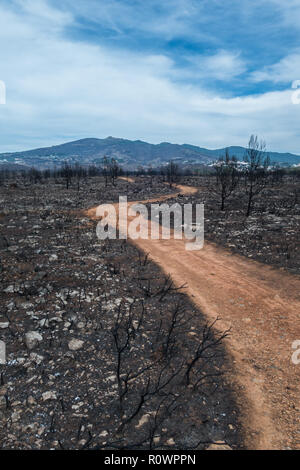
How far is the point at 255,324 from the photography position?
21.2 ft

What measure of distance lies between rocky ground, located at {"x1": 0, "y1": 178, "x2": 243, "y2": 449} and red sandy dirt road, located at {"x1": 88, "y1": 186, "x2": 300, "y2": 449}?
12.0 inches

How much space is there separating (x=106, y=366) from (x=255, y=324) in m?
3.74

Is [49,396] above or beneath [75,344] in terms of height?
beneath

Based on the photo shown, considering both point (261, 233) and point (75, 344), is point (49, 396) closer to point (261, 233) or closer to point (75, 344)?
point (75, 344)

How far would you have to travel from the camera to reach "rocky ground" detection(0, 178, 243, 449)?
3.65m

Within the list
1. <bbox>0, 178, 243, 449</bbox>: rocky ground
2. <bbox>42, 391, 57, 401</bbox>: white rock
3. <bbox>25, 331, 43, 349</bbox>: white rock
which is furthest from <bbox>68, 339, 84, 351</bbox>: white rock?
<bbox>42, 391, 57, 401</bbox>: white rock

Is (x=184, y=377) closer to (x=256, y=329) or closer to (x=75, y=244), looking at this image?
(x=256, y=329)

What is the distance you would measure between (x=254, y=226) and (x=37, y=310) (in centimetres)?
1295

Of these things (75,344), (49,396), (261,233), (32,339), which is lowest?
(49,396)

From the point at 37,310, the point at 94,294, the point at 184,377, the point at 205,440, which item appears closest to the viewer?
the point at 205,440

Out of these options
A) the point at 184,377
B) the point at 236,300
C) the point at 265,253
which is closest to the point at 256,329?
the point at 236,300

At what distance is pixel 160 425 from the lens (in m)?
3.78

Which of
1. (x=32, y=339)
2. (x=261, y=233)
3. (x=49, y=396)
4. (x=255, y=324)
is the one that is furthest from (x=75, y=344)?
(x=261, y=233)
